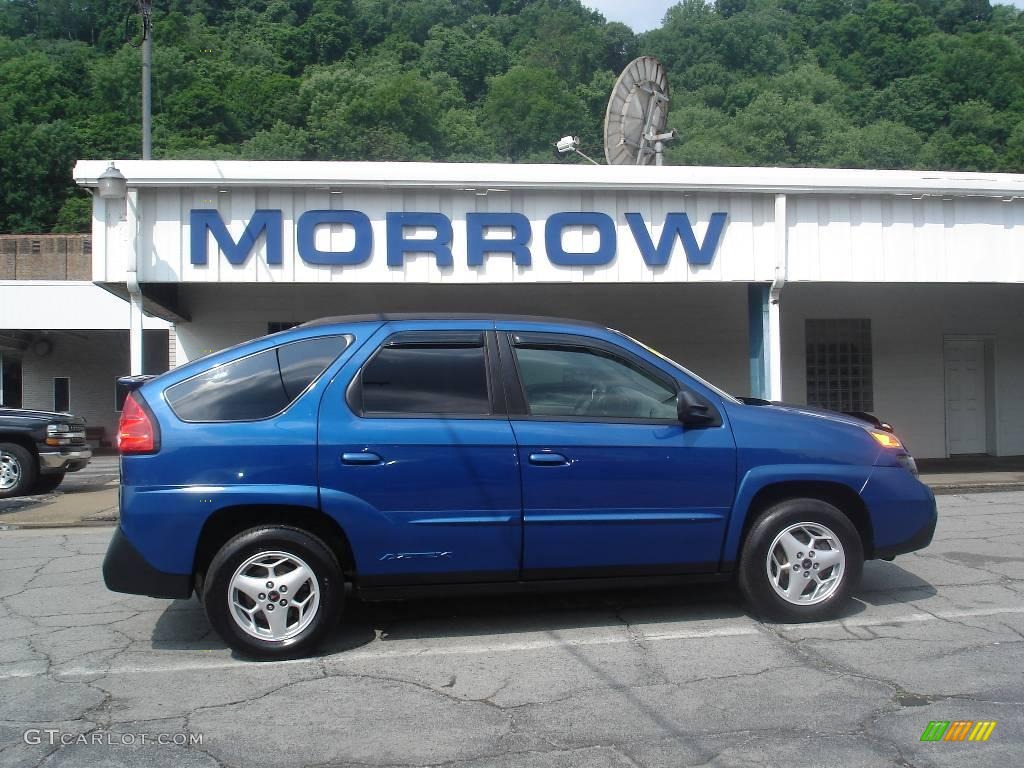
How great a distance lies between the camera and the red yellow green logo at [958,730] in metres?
4.13

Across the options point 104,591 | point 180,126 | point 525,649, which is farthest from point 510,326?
point 180,126

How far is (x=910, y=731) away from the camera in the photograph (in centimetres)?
420

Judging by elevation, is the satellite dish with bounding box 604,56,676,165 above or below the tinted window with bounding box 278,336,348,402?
above

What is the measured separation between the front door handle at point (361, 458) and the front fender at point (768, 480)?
6.91ft

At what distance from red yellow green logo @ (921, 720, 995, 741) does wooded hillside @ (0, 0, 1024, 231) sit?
47380 mm

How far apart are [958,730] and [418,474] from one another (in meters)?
2.88

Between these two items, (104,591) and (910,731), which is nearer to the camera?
(910,731)

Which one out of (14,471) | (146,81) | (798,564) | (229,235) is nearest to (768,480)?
A: (798,564)

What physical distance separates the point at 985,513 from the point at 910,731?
7.03m

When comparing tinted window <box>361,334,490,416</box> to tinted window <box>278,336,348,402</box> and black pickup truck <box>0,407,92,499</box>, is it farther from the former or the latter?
black pickup truck <box>0,407,92,499</box>

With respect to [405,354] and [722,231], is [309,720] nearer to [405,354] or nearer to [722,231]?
[405,354]

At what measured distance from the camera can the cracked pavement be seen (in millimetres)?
4043

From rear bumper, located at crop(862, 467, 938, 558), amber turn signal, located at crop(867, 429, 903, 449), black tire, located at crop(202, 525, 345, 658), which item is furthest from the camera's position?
amber turn signal, located at crop(867, 429, 903, 449)

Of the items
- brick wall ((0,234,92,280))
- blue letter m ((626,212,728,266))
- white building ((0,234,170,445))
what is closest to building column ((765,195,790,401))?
blue letter m ((626,212,728,266))
